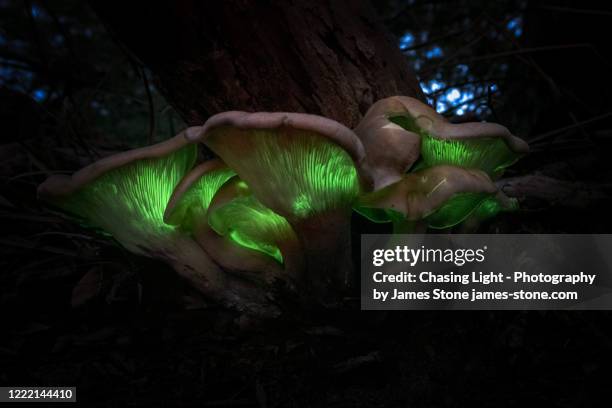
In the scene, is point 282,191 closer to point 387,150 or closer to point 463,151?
point 387,150

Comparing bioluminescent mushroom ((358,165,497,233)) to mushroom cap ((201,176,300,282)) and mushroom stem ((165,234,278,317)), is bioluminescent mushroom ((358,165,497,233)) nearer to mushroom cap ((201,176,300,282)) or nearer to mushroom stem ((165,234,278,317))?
mushroom cap ((201,176,300,282))

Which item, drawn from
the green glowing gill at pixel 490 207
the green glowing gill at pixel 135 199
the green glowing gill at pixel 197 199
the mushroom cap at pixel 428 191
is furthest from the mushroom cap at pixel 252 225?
the green glowing gill at pixel 490 207

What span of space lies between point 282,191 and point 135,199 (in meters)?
0.67

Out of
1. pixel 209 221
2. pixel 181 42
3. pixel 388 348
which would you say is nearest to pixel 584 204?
pixel 388 348

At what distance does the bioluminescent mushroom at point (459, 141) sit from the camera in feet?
4.70

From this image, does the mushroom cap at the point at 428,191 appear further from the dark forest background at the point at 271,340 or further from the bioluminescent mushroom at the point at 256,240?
the dark forest background at the point at 271,340

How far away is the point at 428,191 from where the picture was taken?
147cm

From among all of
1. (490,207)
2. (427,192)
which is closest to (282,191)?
(427,192)

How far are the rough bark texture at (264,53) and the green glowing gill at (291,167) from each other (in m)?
0.51

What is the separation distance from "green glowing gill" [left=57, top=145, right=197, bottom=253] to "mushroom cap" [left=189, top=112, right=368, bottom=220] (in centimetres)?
24

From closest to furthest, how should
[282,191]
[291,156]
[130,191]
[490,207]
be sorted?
[291,156] < [282,191] < [130,191] < [490,207]

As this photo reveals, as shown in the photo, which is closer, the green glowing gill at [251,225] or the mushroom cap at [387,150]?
the mushroom cap at [387,150]

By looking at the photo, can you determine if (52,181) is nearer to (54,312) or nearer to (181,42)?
(181,42)

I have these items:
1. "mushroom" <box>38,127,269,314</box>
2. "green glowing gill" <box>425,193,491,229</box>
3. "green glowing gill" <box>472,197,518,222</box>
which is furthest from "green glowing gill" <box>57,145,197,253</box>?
"green glowing gill" <box>472,197,518,222</box>
